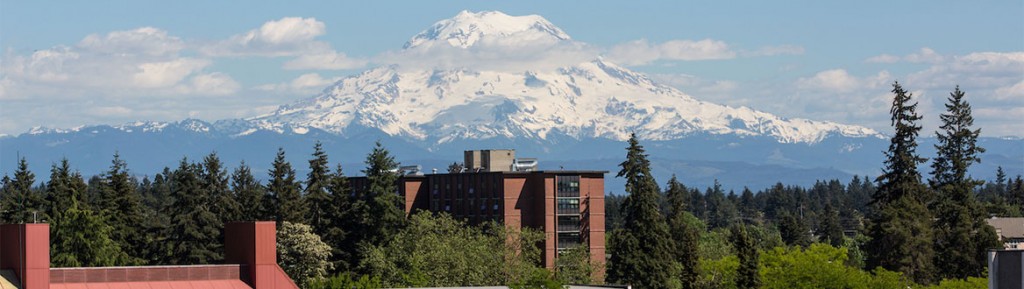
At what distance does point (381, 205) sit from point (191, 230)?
16.2 meters

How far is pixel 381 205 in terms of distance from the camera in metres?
152

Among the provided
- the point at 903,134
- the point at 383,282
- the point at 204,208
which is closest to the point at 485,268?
the point at 383,282

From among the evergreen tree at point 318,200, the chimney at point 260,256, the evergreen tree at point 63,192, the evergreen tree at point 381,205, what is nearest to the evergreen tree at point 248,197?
the evergreen tree at point 318,200

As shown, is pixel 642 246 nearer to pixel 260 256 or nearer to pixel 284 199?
pixel 284 199

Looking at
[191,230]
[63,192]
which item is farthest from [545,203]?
[63,192]

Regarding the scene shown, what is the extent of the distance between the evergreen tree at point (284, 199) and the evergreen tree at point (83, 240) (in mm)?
16900

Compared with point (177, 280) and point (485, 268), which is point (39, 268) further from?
point (485, 268)

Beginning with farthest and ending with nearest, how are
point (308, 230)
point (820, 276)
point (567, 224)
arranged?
point (567, 224) → point (308, 230) → point (820, 276)

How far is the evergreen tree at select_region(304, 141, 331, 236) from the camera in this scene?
504ft

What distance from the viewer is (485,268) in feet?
485

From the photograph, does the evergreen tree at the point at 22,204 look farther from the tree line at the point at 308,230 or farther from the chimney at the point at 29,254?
the chimney at the point at 29,254

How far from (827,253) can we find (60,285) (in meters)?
91.8

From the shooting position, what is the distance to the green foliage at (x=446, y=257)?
143000mm

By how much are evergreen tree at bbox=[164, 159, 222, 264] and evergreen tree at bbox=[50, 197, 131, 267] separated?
8.74m
